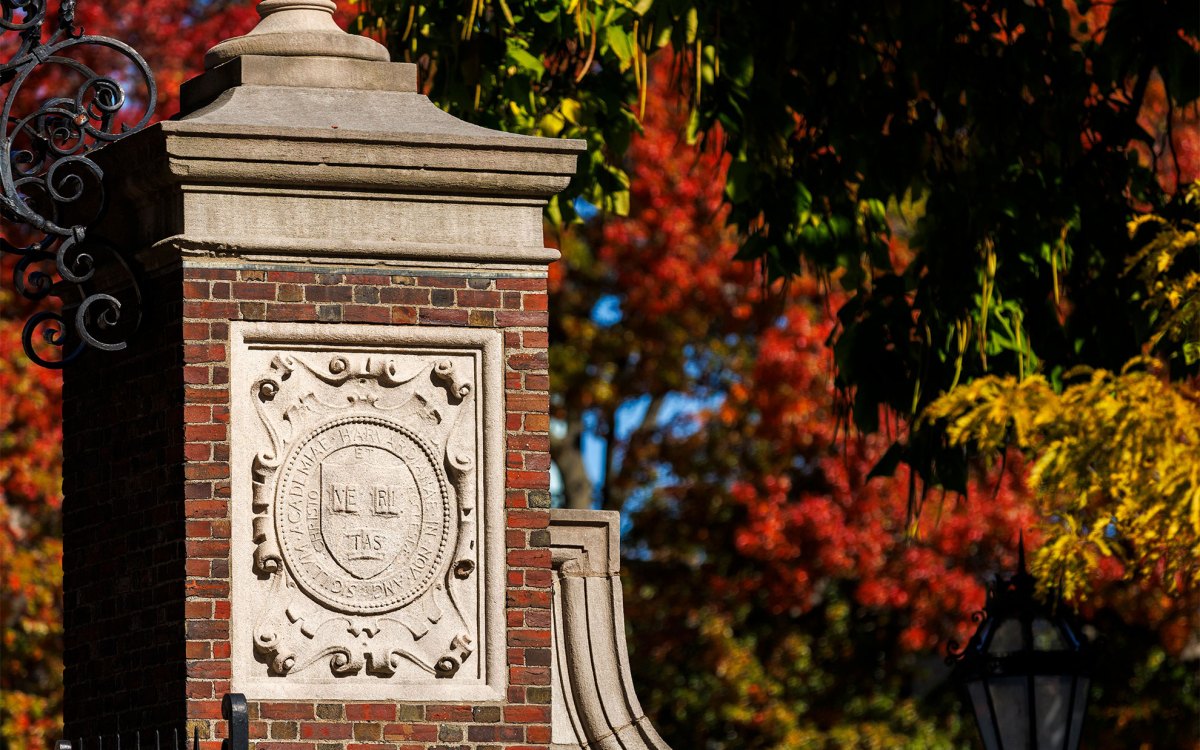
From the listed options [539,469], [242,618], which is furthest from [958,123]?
[242,618]

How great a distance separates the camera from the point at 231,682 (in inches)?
275

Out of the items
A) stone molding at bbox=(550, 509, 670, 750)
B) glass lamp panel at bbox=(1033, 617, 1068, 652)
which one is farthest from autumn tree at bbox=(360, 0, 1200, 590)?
stone molding at bbox=(550, 509, 670, 750)

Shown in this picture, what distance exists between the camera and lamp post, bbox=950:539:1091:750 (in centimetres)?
817

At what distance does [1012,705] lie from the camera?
323 inches

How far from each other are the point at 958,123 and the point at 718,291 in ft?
36.6

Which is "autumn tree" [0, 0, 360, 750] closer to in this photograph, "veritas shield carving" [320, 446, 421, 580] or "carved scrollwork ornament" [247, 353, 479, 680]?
"carved scrollwork ornament" [247, 353, 479, 680]

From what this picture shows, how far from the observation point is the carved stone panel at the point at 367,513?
23.3ft

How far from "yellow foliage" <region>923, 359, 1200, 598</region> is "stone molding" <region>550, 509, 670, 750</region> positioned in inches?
75.6

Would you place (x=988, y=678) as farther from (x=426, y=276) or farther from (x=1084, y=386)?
(x=426, y=276)

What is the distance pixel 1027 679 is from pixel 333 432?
286cm

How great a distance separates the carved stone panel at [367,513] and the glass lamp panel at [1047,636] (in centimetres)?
229

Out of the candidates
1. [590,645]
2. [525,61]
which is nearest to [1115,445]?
[590,645]

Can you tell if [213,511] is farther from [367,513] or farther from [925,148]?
[925,148]

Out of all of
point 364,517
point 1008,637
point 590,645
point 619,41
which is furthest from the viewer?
point 619,41
